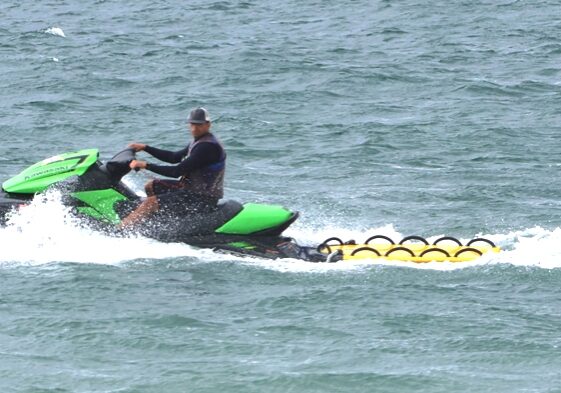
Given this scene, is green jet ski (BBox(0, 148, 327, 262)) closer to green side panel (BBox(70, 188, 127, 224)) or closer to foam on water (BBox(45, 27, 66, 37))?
green side panel (BBox(70, 188, 127, 224))

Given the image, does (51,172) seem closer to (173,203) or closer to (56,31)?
(173,203)

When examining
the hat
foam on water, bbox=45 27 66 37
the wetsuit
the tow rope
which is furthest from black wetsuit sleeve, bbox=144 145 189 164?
foam on water, bbox=45 27 66 37

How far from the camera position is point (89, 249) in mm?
12875

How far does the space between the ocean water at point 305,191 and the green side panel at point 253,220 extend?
394mm

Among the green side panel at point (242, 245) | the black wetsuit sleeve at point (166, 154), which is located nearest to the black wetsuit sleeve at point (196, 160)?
the black wetsuit sleeve at point (166, 154)

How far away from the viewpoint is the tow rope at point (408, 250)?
42.5 feet

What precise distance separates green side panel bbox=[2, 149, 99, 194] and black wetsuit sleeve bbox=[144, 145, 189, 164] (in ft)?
1.87

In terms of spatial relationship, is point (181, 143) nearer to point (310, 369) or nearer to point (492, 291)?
point (492, 291)

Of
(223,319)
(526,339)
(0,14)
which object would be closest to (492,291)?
(526,339)

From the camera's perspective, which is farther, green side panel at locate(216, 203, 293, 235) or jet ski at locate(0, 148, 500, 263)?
green side panel at locate(216, 203, 293, 235)

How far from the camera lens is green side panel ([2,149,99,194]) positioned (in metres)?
13.1

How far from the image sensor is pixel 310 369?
975cm

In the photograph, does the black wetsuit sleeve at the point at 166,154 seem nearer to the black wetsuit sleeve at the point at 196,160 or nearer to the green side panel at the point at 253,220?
the black wetsuit sleeve at the point at 196,160

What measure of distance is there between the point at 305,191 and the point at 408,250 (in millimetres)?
4158
